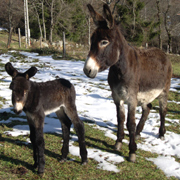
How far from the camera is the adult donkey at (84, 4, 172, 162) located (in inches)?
135

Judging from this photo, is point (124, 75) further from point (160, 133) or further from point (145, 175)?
point (160, 133)

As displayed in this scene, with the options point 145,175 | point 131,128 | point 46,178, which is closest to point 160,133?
point 131,128

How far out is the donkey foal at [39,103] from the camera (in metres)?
2.84

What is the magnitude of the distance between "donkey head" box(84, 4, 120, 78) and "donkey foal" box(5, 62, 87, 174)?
615 millimetres

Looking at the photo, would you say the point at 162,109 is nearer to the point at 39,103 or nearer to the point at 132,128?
the point at 132,128

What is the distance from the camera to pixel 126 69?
12.7 feet

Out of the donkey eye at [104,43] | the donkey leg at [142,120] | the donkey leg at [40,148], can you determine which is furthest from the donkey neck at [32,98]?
the donkey leg at [142,120]

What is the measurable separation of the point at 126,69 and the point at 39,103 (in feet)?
5.65

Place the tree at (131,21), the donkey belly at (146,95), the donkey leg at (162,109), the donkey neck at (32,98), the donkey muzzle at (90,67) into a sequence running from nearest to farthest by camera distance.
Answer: the donkey neck at (32,98) → the donkey muzzle at (90,67) → the donkey belly at (146,95) → the donkey leg at (162,109) → the tree at (131,21)

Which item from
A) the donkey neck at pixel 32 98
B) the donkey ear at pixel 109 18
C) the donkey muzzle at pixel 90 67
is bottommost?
the donkey neck at pixel 32 98

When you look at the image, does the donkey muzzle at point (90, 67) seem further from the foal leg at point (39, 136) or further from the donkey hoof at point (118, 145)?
the donkey hoof at point (118, 145)

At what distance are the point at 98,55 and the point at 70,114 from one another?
42.2 inches

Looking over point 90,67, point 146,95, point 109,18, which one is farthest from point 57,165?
point 109,18

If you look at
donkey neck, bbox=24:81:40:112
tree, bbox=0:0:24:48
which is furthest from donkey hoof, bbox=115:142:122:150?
tree, bbox=0:0:24:48
